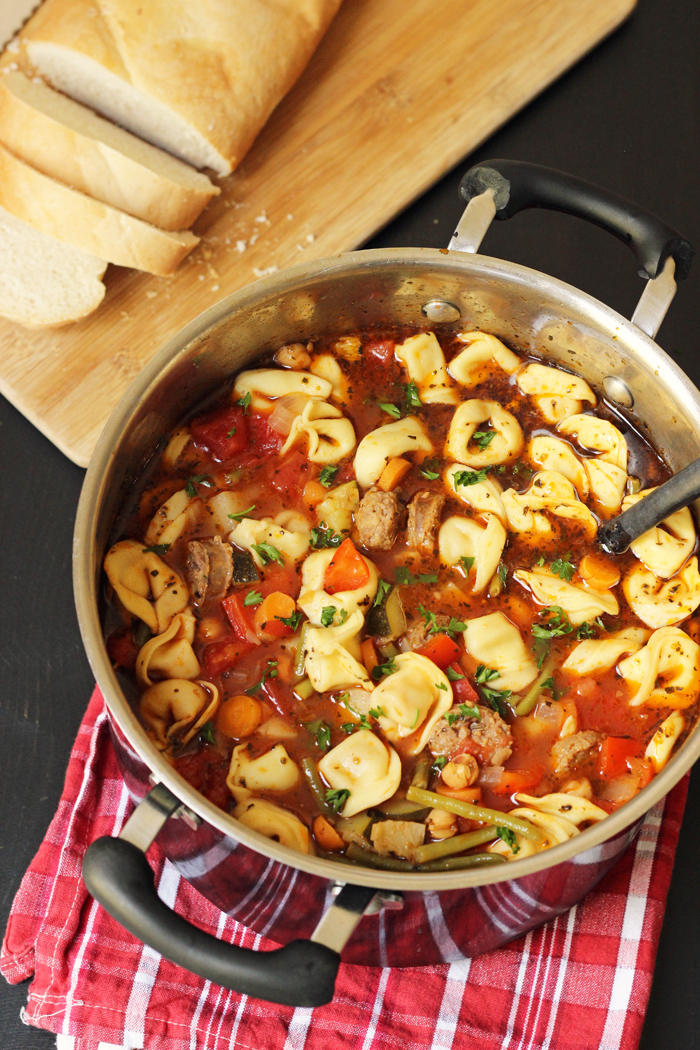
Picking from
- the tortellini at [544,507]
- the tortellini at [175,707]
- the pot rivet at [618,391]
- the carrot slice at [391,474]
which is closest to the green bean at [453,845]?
the tortellini at [175,707]

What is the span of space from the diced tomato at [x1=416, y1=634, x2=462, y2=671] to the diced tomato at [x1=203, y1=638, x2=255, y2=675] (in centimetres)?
53

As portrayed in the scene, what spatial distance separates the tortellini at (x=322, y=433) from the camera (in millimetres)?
3125

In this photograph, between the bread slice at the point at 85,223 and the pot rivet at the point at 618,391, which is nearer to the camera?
the pot rivet at the point at 618,391

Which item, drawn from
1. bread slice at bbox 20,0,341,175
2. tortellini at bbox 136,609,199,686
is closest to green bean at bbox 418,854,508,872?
tortellini at bbox 136,609,199,686

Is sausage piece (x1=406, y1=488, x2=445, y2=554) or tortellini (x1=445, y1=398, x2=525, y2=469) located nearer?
sausage piece (x1=406, y1=488, x2=445, y2=554)

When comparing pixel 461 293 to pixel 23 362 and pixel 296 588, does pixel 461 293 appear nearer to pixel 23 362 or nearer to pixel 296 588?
pixel 296 588

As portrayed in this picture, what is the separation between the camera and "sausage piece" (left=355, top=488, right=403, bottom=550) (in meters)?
2.97

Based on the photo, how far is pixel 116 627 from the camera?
291 cm

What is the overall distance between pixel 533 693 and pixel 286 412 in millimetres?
1234

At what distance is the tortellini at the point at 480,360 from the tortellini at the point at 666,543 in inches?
25.2

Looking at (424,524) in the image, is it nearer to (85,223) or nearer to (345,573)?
(345,573)

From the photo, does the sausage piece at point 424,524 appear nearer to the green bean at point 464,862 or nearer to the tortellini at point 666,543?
the tortellini at point 666,543

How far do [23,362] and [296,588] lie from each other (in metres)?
1.54

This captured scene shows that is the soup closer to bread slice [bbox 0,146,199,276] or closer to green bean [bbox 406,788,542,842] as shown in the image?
green bean [bbox 406,788,542,842]
